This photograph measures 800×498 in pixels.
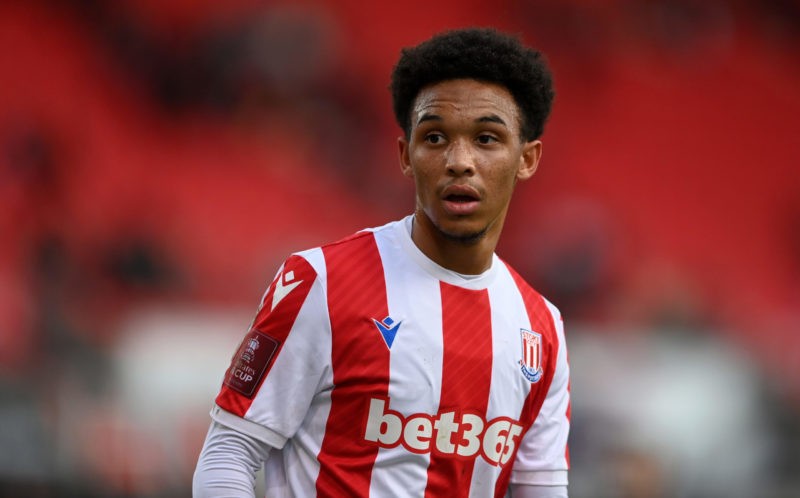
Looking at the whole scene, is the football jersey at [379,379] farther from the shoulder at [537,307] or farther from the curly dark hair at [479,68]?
the curly dark hair at [479,68]

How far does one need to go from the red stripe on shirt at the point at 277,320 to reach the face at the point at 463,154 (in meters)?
0.30

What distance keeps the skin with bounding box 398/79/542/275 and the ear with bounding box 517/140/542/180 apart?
0.22ft

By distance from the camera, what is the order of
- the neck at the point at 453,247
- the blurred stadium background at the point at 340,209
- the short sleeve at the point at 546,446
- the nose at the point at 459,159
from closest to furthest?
1. the nose at the point at 459,159
2. the neck at the point at 453,247
3. the short sleeve at the point at 546,446
4. the blurred stadium background at the point at 340,209

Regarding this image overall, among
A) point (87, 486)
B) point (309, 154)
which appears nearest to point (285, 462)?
point (87, 486)

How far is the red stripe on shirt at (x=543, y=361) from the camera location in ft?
7.77

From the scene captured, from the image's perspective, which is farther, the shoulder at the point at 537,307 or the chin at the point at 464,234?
the shoulder at the point at 537,307

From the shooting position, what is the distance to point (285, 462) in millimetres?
2230

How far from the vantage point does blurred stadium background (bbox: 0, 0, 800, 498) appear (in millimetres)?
5289

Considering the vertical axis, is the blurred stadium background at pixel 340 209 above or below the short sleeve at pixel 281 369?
above

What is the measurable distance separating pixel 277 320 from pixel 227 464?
29cm

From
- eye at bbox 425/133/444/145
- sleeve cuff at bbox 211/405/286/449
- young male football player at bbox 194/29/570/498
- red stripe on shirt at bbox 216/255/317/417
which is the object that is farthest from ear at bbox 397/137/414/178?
sleeve cuff at bbox 211/405/286/449

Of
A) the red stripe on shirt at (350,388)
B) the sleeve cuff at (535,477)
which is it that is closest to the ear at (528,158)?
the red stripe on shirt at (350,388)

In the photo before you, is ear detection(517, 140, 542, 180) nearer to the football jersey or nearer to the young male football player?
the young male football player

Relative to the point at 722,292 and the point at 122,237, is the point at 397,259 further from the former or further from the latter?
the point at 722,292
